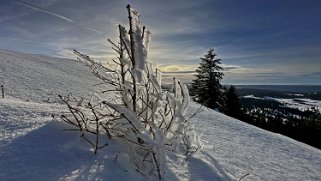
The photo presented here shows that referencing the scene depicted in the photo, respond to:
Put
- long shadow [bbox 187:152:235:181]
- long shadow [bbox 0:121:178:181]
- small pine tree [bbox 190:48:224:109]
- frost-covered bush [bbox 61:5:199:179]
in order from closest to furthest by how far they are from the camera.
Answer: long shadow [bbox 0:121:178:181] < frost-covered bush [bbox 61:5:199:179] < long shadow [bbox 187:152:235:181] < small pine tree [bbox 190:48:224:109]

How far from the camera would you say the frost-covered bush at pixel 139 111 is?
7.57ft

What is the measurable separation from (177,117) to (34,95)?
404 centimetres

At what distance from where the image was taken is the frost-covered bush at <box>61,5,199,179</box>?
7.57 feet

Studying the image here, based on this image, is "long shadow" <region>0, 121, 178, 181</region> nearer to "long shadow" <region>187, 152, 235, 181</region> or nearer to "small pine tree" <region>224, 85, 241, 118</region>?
"long shadow" <region>187, 152, 235, 181</region>

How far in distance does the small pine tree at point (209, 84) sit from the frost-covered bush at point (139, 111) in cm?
2940

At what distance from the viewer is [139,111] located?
2.76m

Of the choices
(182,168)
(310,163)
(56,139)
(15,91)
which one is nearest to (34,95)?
(15,91)

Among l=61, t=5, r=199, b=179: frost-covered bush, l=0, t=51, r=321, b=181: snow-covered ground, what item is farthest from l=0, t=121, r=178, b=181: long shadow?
l=61, t=5, r=199, b=179: frost-covered bush

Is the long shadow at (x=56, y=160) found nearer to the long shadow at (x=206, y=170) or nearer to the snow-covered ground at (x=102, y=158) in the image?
the snow-covered ground at (x=102, y=158)

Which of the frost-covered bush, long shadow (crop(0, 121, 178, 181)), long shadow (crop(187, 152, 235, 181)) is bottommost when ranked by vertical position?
long shadow (crop(187, 152, 235, 181))

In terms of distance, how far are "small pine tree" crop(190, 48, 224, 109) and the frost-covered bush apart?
96.5 feet

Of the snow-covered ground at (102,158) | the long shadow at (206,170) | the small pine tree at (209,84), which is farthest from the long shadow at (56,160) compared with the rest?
the small pine tree at (209,84)

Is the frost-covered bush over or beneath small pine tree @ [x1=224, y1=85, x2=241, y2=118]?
over

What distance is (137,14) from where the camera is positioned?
2492 mm
